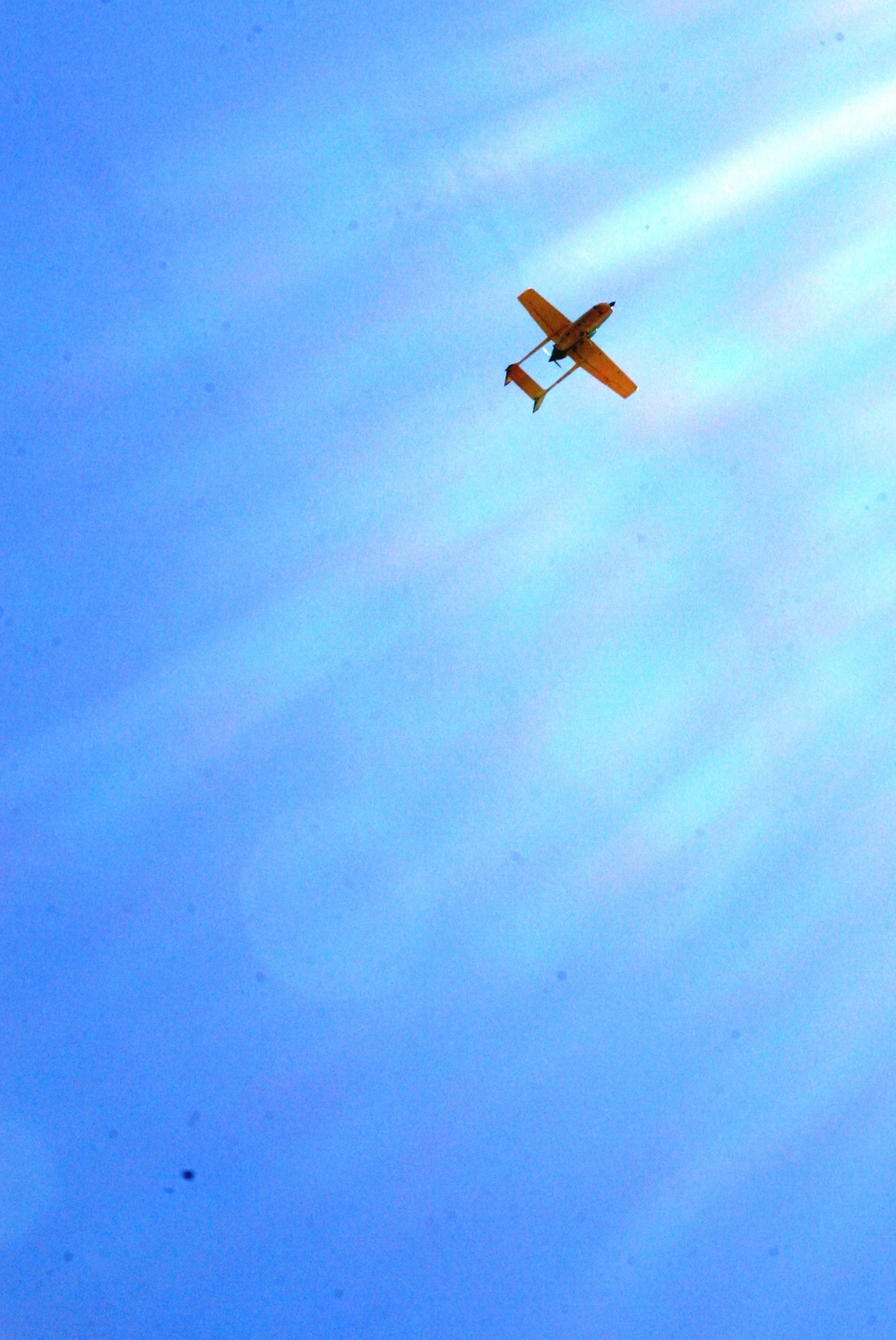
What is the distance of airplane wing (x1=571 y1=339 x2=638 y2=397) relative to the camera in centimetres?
5684

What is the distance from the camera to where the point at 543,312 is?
55438 mm

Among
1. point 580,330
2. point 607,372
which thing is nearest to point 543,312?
point 580,330

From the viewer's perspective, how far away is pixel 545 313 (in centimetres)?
5547

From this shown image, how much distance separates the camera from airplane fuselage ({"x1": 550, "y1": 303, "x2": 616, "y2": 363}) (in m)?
54.0

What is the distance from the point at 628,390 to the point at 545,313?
17.2ft

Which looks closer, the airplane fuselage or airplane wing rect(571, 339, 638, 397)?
the airplane fuselage

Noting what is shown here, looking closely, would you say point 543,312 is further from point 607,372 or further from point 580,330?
point 607,372

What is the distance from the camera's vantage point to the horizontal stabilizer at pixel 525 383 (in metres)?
57.2

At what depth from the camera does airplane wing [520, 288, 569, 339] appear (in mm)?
55125

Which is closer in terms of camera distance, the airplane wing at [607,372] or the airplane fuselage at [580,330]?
the airplane fuselage at [580,330]

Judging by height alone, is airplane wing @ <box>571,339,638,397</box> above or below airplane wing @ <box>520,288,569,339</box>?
below

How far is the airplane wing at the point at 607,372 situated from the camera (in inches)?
2238

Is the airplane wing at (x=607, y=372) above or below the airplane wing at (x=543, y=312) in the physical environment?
below

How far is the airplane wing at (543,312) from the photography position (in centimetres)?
5512
